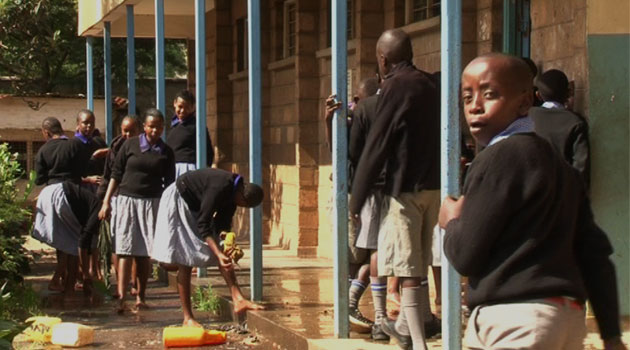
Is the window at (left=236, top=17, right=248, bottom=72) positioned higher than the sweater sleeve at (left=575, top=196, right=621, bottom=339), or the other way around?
the window at (left=236, top=17, right=248, bottom=72)

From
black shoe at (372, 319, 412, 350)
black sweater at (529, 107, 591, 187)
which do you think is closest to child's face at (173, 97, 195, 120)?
black shoe at (372, 319, 412, 350)

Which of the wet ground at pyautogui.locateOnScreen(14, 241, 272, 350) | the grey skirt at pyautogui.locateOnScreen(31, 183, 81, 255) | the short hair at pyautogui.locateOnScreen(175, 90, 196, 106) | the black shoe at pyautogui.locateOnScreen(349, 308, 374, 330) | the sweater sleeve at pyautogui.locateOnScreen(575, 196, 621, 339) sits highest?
the short hair at pyautogui.locateOnScreen(175, 90, 196, 106)

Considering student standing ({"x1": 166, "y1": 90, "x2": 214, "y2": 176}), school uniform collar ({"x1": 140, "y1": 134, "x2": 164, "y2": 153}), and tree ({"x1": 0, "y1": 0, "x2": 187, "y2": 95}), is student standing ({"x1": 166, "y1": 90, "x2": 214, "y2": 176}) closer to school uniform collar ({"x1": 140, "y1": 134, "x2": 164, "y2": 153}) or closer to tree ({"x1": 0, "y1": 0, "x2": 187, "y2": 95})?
school uniform collar ({"x1": 140, "y1": 134, "x2": 164, "y2": 153})

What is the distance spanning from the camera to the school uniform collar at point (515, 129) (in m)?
3.85

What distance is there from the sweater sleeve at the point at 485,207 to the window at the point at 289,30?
11.5 metres

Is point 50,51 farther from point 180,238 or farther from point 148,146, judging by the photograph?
point 180,238

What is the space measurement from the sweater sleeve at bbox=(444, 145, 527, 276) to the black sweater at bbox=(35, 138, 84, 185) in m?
8.32

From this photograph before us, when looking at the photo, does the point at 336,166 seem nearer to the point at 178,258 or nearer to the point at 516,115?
the point at 178,258

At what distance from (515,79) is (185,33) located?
1664 cm

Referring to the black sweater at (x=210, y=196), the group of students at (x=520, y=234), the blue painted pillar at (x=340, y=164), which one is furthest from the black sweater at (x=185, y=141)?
the group of students at (x=520, y=234)

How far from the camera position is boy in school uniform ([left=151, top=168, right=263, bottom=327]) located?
8.60 m

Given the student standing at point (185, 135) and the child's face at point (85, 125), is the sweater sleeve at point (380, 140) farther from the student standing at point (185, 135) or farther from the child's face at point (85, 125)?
the child's face at point (85, 125)

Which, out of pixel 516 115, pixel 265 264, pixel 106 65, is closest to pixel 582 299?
pixel 516 115

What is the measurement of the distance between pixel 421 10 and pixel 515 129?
7.67 metres
